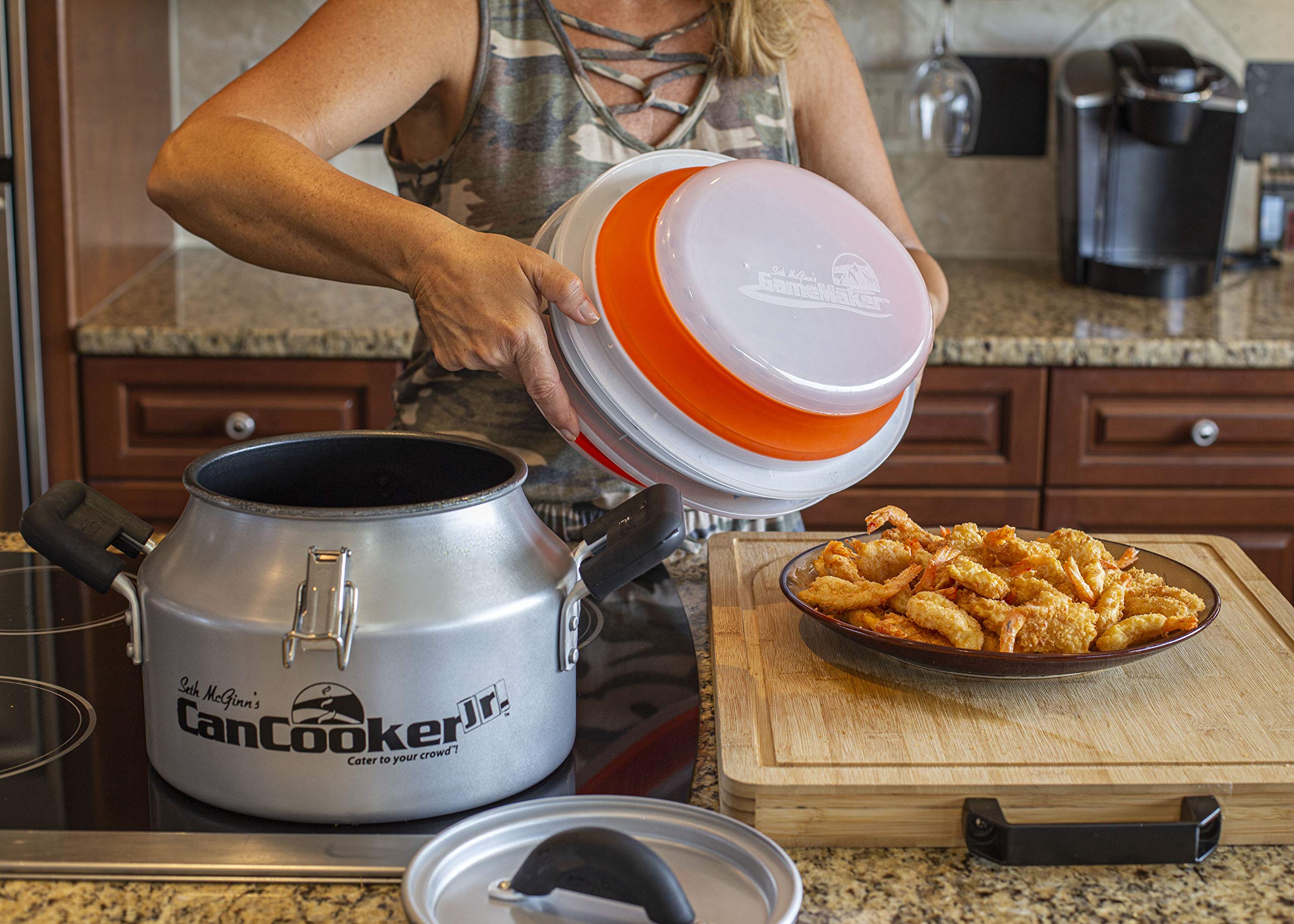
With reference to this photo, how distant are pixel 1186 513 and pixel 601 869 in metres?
1.72

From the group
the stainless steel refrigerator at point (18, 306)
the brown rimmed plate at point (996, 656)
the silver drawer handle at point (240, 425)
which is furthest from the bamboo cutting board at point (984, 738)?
the stainless steel refrigerator at point (18, 306)

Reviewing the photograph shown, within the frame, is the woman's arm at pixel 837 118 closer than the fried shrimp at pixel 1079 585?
No

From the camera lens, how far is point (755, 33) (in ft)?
3.80

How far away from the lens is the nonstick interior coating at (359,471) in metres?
0.71

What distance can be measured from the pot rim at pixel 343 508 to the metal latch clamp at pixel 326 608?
0.02 metres

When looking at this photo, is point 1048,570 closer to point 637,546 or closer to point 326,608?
point 637,546

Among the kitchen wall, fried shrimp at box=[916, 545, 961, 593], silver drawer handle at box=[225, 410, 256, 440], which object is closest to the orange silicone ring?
fried shrimp at box=[916, 545, 961, 593]

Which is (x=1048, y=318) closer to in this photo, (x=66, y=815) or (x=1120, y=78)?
(x=1120, y=78)

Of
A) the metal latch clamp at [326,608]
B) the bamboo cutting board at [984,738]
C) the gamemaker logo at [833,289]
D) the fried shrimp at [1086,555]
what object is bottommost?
the bamboo cutting board at [984,738]

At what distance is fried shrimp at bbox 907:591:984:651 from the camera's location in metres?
0.73

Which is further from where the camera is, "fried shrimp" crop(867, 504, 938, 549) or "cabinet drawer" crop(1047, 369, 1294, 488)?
"cabinet drawer" crop(1047, 369, 1294, 488)

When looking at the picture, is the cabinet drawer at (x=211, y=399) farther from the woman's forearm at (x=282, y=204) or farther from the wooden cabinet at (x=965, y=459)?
the woman's forearm at (x=282, y=204)

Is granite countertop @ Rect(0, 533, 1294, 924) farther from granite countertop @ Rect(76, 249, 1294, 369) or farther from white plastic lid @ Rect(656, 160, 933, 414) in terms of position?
granite countertop @ Rect(76, 249, 1294, 369)

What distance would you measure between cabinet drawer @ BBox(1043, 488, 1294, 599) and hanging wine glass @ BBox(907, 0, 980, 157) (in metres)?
0.74
